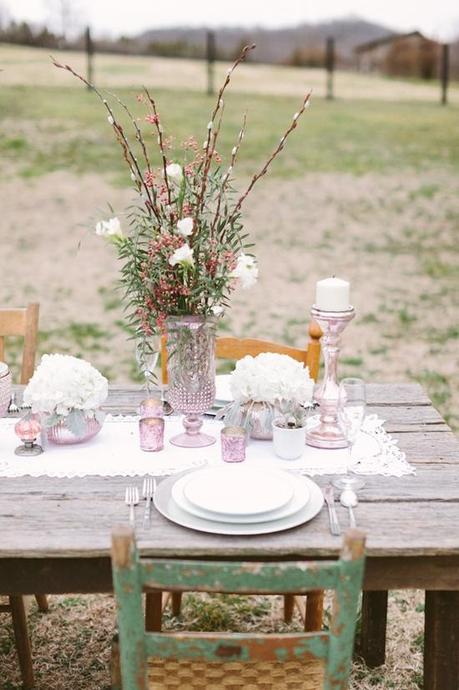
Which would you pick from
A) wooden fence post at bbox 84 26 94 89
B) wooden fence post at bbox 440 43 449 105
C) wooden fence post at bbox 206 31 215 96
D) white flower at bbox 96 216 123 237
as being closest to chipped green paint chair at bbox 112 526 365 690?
white flower at bbox 96 216 123 237

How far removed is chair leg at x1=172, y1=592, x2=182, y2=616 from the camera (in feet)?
9.95

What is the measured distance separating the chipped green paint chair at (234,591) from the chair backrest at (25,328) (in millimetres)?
1770

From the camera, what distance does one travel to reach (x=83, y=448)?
227cm

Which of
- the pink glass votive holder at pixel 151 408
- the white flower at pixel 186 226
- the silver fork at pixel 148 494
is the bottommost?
the silver fork at pixel 148 494

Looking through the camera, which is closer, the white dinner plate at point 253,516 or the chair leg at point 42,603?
the white dinner plate at point 253,516

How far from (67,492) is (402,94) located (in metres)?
19.3

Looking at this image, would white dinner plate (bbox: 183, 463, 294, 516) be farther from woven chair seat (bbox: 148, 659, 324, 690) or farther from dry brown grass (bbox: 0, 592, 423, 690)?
dry brown grass (bbox: 0, 592, 423, 690)

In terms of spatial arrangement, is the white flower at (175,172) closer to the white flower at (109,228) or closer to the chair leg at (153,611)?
the white flower at (109,228)

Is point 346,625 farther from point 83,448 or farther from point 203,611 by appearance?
point 203,611

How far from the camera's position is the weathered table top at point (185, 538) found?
68.1 inches

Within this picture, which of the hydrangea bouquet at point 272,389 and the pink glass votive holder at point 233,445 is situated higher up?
the hydrangea bouquet at point 272,389

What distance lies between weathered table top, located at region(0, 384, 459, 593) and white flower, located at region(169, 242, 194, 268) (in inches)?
21.2

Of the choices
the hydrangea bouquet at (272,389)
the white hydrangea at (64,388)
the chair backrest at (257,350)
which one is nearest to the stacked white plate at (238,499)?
the hydrangea bouquet at (272,389)

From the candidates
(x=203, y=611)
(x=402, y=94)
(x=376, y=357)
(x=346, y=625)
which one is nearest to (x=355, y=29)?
(x=402, y=94)
